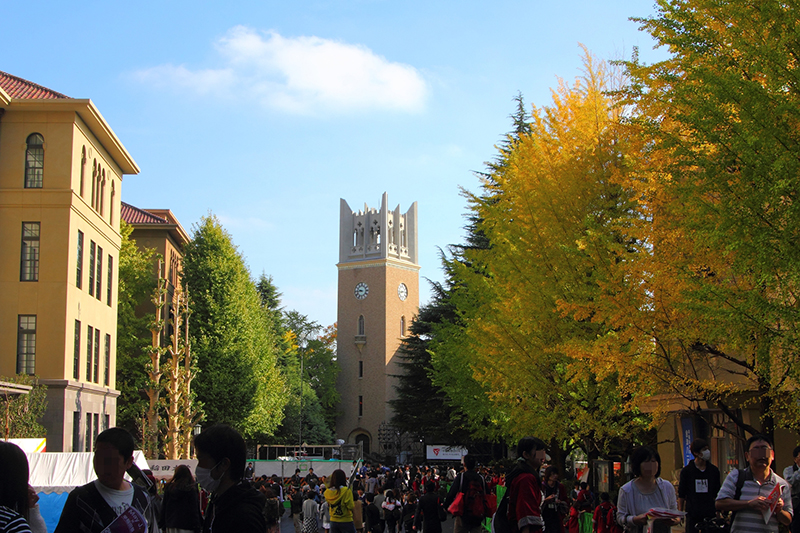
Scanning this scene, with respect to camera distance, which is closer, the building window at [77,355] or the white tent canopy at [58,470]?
the white tent canopy at [58,470]

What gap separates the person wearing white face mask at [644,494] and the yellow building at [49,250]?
26.6m

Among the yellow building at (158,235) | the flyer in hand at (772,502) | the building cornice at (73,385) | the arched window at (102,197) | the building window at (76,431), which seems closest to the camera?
the flyer in hand at (772,502)

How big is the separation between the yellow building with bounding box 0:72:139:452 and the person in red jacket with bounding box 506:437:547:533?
87.0 feet

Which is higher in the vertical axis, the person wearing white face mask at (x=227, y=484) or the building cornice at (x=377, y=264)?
the building cornice at (x=377, y=264)

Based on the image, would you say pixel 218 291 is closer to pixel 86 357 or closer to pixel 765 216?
pixel 86 357

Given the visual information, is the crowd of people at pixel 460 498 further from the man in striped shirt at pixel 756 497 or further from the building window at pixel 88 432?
the building window at pixel 88 432

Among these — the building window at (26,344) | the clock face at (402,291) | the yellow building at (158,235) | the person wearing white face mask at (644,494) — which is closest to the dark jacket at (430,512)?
the person wearing white face mask at (644,494)

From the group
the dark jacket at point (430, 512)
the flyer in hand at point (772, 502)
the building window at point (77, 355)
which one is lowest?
the dark jacket at point (430, 512)

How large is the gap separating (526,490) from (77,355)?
1148 inches

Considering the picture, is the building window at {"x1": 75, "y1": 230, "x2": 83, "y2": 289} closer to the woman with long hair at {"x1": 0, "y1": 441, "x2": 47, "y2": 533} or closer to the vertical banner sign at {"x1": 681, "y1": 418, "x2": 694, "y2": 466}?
the vertical banner sign at {"x1": 681, "y1": 418, "x2": 694, "y2": 466}

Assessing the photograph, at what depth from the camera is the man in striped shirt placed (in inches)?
246

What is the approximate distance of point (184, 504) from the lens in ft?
26.0

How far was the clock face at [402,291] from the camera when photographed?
81875mm

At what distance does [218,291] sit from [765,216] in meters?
39.8
